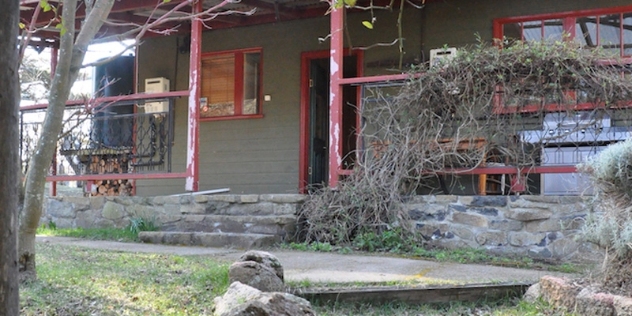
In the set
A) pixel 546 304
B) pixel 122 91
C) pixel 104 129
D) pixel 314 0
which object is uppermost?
pixel 314 0

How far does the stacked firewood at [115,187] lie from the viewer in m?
10.2

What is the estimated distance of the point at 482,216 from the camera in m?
5.72

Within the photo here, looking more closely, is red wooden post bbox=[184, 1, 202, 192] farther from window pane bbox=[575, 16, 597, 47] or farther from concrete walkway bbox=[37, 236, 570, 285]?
window pane bbox=[575, 16, 597, 47]

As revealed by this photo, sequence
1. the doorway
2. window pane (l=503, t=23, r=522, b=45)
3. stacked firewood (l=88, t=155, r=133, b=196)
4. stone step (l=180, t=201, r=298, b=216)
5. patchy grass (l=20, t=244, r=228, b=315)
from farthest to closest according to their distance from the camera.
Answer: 1. the doorway
2. stacked firewood (l=88, t=155, r=133, b=196)
3. window pane (l=503, t=23, r=522, b=45)
4. stone step (l=180, t=201, r=298, b=216)
5. patchy grass (l=20, t=244, r=228, b=315)

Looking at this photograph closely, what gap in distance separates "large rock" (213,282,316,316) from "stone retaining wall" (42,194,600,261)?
2751 millimetres

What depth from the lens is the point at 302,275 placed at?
3980 millimetres

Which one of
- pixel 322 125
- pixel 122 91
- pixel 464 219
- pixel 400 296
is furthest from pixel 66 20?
pixel 122 91

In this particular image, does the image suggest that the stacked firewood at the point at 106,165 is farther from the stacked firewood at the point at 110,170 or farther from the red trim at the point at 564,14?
the red trim at the point at 564,14

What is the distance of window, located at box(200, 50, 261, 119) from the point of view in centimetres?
932

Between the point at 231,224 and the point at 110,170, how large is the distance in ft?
10.8

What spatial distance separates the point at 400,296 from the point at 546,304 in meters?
0.77

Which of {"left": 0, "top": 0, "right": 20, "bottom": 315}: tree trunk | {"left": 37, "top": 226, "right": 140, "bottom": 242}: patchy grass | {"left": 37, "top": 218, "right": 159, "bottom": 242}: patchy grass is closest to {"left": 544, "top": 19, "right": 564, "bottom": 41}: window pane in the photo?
{"left": 37, "top": 218, "right": 159, "bottom": 242}: patchy grass

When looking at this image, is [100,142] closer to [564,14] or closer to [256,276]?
[256,276]

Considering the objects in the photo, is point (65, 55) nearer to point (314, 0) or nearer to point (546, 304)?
point (546, 304)
